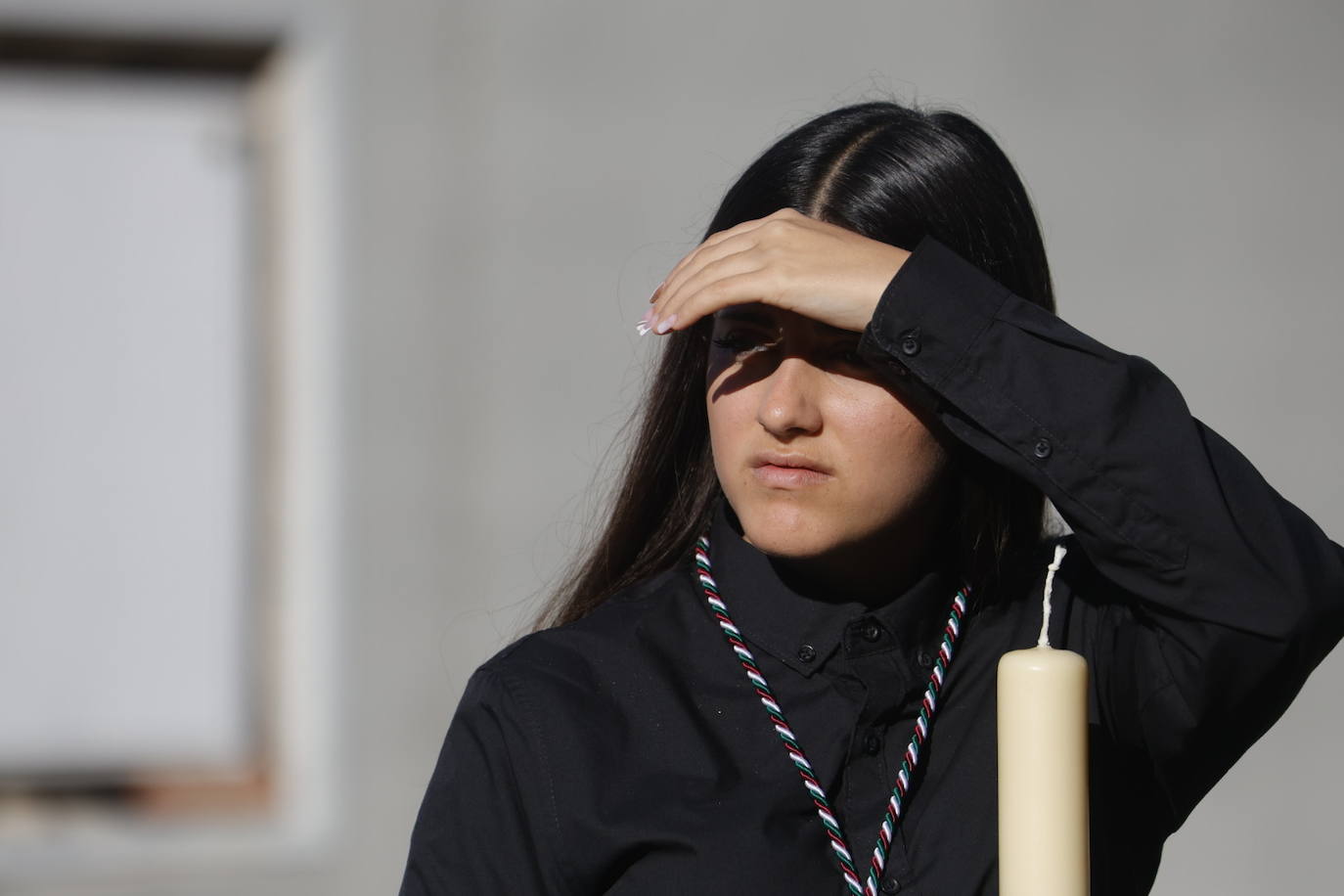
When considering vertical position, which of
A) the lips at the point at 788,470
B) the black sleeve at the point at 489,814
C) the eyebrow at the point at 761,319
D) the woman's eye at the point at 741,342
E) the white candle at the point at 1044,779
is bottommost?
the black sleeve at the point at 489,814

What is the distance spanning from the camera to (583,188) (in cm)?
347

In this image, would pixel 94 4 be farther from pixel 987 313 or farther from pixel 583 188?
pixel 987 313

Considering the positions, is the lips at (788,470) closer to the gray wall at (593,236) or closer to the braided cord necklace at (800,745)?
the braided cord necklace at (800,745)

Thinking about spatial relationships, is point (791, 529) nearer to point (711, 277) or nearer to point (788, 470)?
point (788, 470)

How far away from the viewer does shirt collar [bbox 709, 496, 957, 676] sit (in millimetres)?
1443

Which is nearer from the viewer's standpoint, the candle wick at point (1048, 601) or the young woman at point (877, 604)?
the candle wick at point (1048, 601)

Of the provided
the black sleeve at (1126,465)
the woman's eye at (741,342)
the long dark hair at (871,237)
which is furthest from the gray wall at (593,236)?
the black sleeve at (1126,465)

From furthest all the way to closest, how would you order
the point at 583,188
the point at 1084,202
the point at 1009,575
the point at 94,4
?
the point at 1084,202
the point at 583,188
the point at 94,4
the point at 1009,575

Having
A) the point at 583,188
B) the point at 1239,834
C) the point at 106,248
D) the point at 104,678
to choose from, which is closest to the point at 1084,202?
the point at 583,188

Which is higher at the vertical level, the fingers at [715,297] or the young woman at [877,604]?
A: the fingers at [715,297]

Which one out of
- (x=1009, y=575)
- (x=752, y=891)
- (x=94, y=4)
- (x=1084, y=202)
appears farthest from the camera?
(x=1084, y=202)

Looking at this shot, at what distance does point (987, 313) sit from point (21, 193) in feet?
8.85

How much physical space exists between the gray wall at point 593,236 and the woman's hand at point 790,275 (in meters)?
1.88

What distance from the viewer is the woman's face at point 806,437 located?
1352 mm
